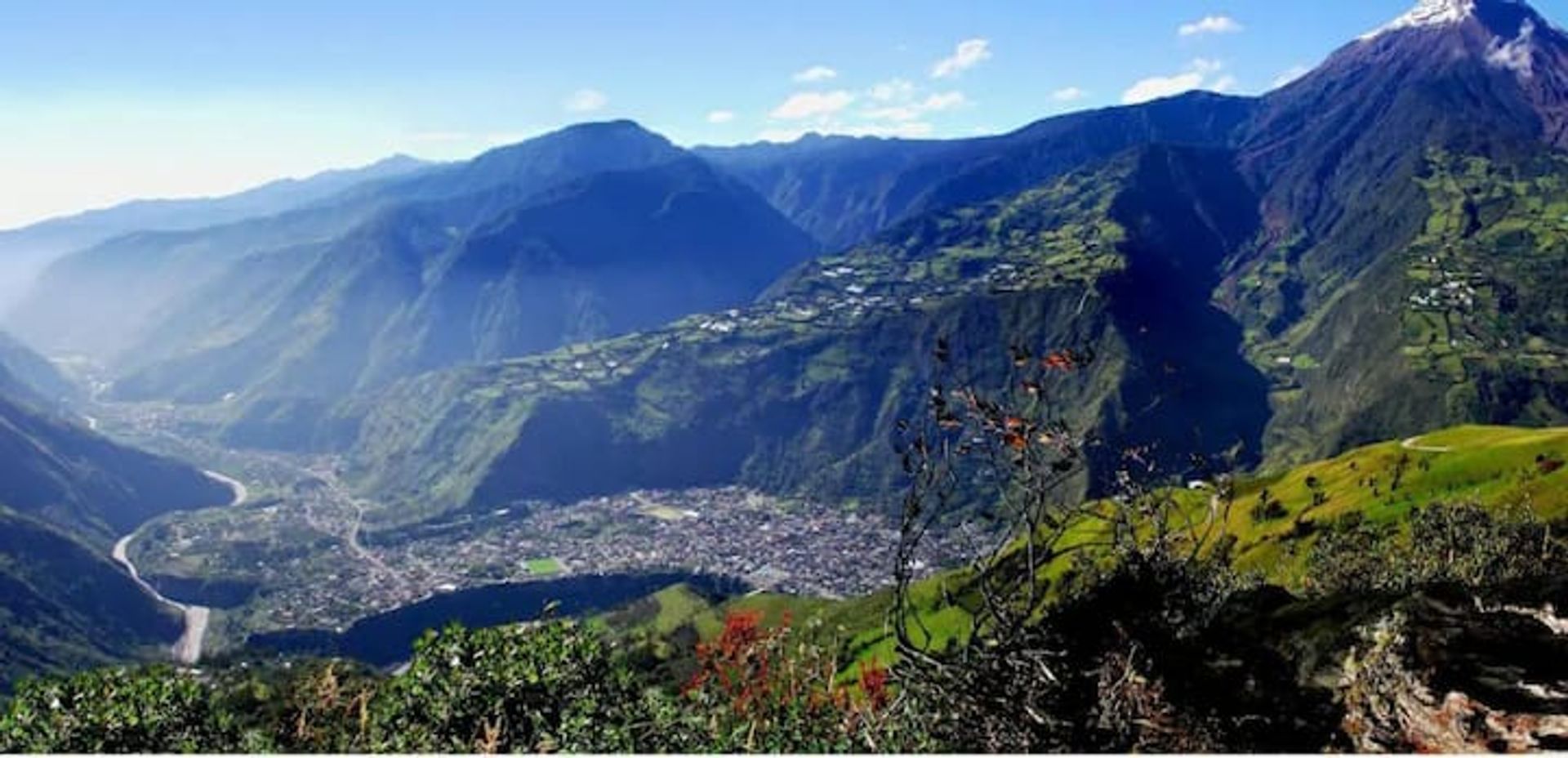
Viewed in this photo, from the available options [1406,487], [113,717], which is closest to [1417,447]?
[1406,487]

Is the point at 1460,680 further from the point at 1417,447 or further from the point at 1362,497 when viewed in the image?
the point at 1417,447

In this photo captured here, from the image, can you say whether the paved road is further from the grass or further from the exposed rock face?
the exposed rock face

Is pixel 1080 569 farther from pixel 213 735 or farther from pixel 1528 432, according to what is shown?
pixel 1528 432

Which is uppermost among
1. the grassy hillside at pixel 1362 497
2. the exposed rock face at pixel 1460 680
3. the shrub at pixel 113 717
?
the exposed rock face at pixel 1460 680

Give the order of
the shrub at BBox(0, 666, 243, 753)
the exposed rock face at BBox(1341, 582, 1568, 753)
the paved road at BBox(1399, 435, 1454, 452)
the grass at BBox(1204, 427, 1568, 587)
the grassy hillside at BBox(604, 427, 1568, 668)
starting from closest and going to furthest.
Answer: the exposed rock face at BBox(1341, 582, 1568, 753) < the shrub at BBox(0, 666, 243, 753) < the grass at BBox(1204, 427, 1568, 587) < the grassy hillside at BBox(604, 427, 1568, 668) < the paved road at BBox(1399, 435, 1454, 452)

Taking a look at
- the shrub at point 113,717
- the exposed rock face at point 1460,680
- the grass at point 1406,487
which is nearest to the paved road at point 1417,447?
the grass at point 1406,487

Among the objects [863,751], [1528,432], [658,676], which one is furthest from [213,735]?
[1528,432]

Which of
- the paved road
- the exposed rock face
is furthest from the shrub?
the paved road

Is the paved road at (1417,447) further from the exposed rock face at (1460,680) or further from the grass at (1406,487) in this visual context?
the exposed rock face at (1460,680)
